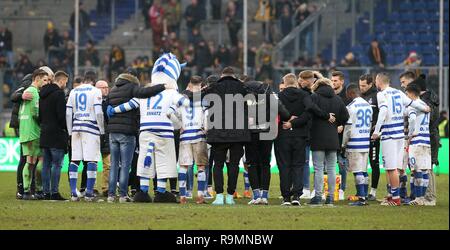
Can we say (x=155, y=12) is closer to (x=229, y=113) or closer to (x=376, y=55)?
(x=376, y=55)

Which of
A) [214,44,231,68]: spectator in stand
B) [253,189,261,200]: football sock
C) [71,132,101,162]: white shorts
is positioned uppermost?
[214,44,231,68]: spectator in stand

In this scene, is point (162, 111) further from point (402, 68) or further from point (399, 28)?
point (399, 28)

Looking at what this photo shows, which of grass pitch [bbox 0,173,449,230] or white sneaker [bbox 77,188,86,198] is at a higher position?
white sneaker [bbox 77,188,86,198]

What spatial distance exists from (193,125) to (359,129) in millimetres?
2727

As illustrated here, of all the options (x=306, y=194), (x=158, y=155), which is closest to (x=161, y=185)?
(x=158, y=155)

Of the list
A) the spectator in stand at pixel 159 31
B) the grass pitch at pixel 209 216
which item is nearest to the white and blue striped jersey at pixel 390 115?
the grass pitch at pixel 209 216

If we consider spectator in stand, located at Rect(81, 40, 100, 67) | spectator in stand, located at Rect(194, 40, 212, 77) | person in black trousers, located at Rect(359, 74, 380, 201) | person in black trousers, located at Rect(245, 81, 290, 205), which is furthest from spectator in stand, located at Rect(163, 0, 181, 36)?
person in black trousers, located at Rect(245, 81, 290, 205)

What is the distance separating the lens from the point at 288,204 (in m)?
19.9

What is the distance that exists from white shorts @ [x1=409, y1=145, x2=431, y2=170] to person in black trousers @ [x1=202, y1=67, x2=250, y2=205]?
2909 mm

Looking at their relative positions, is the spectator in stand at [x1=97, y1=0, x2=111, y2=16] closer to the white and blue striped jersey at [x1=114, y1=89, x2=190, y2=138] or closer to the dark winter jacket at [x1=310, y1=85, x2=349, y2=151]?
the white and blue striped jersey at [x1=114, y1=89, x2=190, y2=138]

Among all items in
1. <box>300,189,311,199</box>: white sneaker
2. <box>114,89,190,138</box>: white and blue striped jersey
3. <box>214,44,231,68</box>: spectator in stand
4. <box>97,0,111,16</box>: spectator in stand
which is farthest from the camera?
<box>97,0,111,16</box>: spectator in stand

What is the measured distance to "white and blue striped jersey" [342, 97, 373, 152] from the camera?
20375mm

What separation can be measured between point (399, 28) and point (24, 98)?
A: 64.1 ft

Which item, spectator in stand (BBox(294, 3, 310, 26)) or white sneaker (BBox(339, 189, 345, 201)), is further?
spectator in stand (BBox(294, 3, 310, 26))
